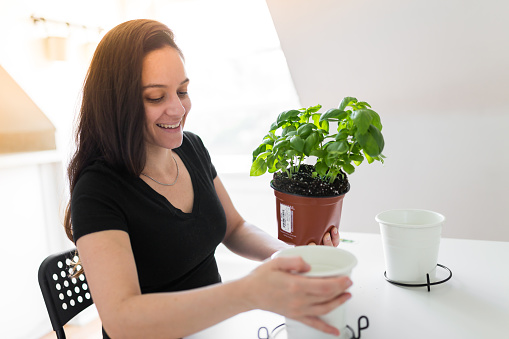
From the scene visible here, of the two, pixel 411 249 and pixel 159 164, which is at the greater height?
pixel 159 164

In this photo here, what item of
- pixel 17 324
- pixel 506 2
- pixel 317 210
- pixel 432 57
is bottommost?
pixel 17 324

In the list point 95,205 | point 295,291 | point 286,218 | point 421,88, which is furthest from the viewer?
point 421,88

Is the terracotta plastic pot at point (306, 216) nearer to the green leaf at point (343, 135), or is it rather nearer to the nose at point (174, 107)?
the green leaf at point (343, 135)

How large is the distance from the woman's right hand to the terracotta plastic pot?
1.30ft

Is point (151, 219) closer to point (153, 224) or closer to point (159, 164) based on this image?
point (153, 224)

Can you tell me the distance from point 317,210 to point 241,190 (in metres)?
1.99

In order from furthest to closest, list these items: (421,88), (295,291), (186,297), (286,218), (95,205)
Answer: (421,88)
(286,218)
(95,205)
(186,297)
(295,291)

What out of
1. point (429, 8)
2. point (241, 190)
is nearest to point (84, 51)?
point (241, 190)

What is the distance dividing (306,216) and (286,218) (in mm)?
66

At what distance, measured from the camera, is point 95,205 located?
2.90 feet

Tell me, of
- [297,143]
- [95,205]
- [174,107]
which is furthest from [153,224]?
[297,143]

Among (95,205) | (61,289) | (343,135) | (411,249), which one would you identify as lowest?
(61,289)

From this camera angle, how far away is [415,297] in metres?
0.95

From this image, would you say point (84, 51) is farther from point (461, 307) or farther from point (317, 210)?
point (461, 307)
